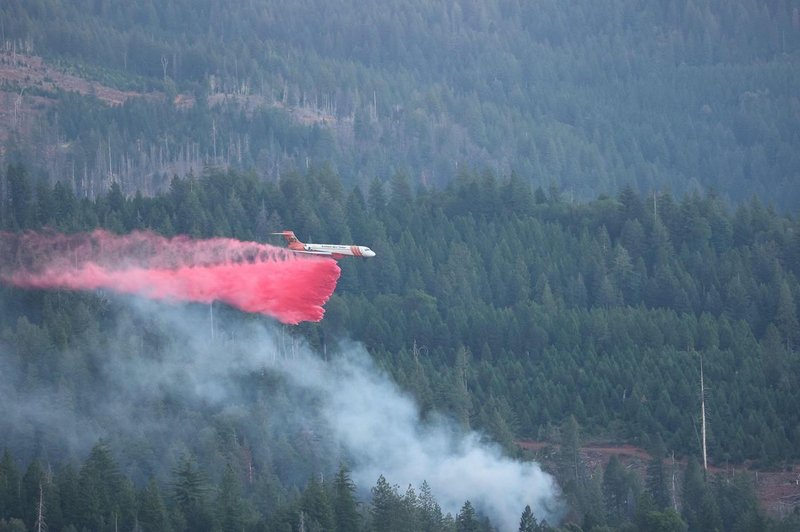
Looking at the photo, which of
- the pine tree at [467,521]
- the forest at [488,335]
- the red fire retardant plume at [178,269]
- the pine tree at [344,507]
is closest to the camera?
the pine tree at [344,507]

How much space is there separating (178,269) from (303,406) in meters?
12.0

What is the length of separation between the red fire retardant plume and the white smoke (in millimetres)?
2200

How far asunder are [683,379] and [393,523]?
2474 cm

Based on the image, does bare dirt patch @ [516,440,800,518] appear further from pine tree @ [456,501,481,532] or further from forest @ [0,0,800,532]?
pine tree @ [456,501,481,532]

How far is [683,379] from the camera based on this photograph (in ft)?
366

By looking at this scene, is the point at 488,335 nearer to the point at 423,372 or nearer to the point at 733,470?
the point at 423,372

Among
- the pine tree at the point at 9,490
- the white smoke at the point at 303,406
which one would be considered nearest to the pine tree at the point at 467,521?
the white smoke at the point at 303,406

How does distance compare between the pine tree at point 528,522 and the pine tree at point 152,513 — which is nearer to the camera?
the pine tree at point 152,513

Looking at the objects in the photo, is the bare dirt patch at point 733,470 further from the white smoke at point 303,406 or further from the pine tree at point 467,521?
the pine tree at point 467,521

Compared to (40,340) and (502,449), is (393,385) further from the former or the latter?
(40,340)

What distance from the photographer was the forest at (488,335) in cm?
10038

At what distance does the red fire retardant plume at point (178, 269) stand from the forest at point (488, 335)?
5.24 ft

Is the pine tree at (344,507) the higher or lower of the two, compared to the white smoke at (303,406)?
lower

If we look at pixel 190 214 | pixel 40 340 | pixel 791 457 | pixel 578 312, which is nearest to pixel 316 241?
pixel 190 214
